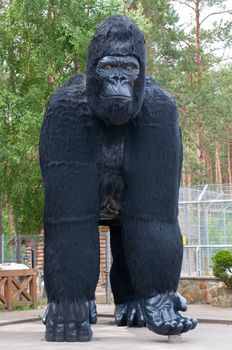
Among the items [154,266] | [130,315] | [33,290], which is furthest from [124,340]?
[33,290]

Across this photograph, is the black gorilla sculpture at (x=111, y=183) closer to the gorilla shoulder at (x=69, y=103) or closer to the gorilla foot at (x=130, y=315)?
the gorilla shoulder at (x=69, y=103)

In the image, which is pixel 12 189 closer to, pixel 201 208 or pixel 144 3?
pixel 201 208

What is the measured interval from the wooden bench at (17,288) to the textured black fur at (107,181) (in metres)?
6.19

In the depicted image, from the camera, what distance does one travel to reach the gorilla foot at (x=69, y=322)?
7.29 m

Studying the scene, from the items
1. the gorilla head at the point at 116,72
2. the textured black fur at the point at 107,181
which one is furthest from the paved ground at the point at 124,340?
the gorilla head at the point at 116,72

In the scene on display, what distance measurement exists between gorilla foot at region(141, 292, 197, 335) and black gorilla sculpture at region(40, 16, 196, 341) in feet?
0.04

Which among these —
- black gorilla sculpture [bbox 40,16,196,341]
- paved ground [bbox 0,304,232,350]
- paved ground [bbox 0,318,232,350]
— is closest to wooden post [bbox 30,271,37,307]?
paved ground [bbox 0,304,232,350]

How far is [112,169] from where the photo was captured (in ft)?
25.2

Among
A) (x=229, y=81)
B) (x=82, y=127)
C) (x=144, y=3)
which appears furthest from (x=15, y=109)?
(x=229, y=81)

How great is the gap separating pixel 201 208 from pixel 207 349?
787 centimetres

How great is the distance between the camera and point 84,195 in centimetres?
756

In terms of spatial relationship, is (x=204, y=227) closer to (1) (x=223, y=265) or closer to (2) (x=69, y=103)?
(1) (x=223, y=265)

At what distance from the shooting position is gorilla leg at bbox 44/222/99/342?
7.34 meters

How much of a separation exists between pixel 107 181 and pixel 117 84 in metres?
1.13
